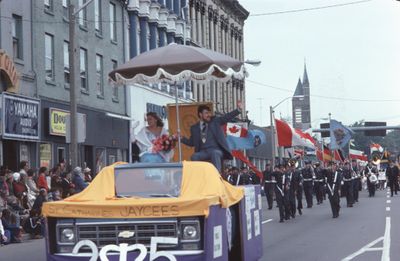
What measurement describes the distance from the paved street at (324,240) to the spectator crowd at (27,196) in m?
0.65

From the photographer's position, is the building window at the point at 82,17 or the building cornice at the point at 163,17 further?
the building cornice at the point at 163,17

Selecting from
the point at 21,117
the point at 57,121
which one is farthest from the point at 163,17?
the point at 21,117

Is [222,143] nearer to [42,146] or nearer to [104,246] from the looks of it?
[104,246]

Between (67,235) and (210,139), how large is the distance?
4510 millimetres

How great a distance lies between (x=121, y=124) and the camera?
42.2m

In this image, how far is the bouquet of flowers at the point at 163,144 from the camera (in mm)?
13586

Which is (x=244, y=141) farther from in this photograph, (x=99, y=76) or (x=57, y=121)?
(x=57, y=121)

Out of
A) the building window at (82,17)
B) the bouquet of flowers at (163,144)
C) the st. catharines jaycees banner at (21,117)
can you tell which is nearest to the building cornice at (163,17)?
the building window at (82,17)

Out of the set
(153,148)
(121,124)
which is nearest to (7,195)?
(153,148)

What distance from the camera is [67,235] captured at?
957 centimetres

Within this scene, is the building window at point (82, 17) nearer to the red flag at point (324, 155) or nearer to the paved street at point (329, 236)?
the paved street at point (329, 236)

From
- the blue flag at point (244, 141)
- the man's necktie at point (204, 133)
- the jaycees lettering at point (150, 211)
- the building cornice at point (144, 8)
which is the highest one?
the building cornice at point (144, 8)

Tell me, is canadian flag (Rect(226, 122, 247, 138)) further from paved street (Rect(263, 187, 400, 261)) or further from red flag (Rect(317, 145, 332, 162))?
paved street (Rect(263, 187, 400, 261))

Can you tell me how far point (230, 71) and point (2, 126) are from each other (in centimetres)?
1591
